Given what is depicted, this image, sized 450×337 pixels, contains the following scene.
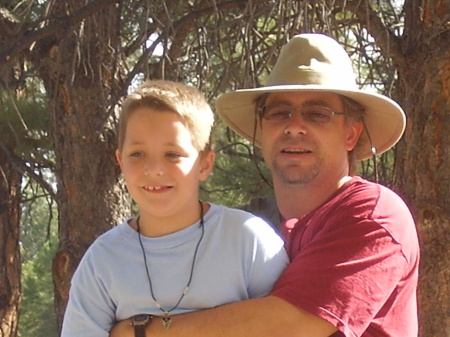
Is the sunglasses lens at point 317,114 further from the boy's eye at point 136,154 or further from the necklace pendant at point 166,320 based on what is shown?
the necklace pendant at point 166,320

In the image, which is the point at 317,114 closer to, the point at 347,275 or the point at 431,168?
the point at 347,275

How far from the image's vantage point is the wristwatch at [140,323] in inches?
68.4

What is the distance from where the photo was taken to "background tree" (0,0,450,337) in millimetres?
3240

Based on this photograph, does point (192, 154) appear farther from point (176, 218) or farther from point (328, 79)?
point (328, 79)

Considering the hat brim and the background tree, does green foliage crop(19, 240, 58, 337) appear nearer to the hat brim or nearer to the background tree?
the background tree

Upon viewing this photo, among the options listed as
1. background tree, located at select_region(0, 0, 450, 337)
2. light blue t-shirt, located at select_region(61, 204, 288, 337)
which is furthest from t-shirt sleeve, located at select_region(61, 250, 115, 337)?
background tree, located at select_region(0, 0, 450, 337)

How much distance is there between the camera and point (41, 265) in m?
11.1

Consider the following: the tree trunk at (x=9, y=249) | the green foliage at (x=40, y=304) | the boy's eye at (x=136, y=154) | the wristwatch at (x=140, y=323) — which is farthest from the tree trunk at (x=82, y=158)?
the green foliage at (x=40, y=304)

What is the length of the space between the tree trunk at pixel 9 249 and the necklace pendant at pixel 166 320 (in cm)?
390

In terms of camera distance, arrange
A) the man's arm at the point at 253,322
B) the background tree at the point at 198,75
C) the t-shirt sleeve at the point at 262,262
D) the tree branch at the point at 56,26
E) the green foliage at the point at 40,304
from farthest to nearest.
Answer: the green foliage at the point at 40,304 < the tree branch at the point at 56,26 < the background tree at the point at 198,75 < the t-shirt sleeve at the point at 262,262 < the man's arm at the point at 253,322

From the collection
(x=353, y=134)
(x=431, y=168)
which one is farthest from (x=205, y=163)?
(x=431, y=168)

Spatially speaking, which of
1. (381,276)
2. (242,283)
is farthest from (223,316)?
(381,276)

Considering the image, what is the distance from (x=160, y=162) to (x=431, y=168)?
1.74 m

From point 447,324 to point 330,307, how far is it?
1.74m
